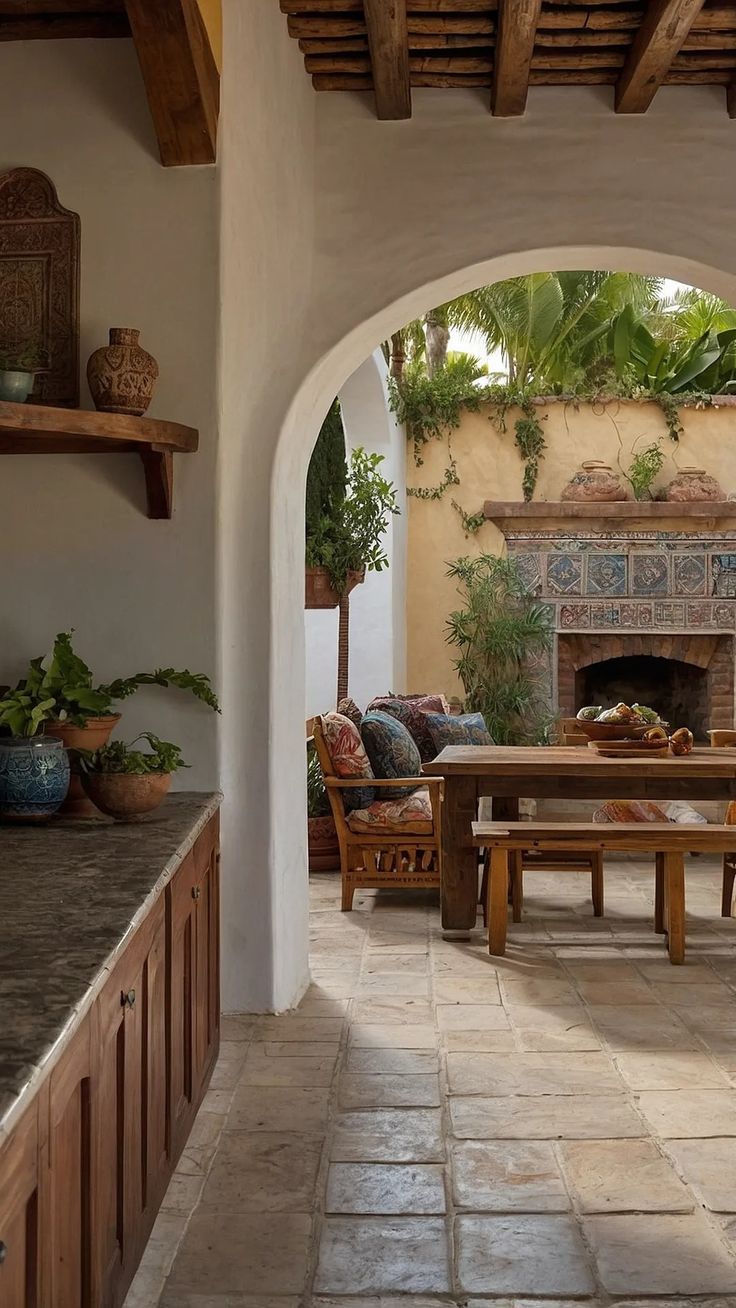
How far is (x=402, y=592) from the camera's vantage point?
10.4 m

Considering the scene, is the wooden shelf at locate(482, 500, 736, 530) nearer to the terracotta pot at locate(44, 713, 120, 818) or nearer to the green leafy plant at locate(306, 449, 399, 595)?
the green leafy plant at locate(306, 449, 399, 595)

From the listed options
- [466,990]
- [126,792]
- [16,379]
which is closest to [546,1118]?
[466,990]

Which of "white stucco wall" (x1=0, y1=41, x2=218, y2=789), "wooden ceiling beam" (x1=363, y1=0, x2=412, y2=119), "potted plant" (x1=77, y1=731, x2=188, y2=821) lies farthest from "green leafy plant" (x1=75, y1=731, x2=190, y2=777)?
"wooden ceiling beam" (x1=363, y1=0, x2=412, y2=119)

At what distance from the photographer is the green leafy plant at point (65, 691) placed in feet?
12.0

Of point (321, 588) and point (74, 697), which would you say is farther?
point (321, 588)

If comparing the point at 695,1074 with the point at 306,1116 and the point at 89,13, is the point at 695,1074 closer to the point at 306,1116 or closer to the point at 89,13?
the point at 306,1116

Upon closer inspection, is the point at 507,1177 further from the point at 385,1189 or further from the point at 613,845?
the point at 613,845

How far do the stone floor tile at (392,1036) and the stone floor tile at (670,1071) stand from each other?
686mm

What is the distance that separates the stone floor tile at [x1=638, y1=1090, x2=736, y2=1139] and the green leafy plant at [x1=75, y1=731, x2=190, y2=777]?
1.79 meters

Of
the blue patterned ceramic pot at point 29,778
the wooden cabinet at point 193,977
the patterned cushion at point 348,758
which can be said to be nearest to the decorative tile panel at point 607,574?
the patterned cushion at point 348,758

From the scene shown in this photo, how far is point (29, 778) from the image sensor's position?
346 cm

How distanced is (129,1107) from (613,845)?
3446 mm

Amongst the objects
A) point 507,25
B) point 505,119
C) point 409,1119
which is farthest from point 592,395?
point 409,1119

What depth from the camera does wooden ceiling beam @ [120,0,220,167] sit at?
371cm
